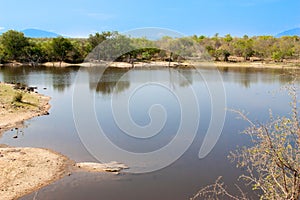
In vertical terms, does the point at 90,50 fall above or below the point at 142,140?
above

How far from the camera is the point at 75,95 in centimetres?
3431

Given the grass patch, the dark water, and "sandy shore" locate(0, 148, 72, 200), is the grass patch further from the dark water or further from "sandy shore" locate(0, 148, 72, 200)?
"sandy shore" locate(0, 148, 72, 200)

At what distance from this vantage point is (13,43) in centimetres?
7025

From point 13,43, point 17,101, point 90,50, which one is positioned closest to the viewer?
point 17,101

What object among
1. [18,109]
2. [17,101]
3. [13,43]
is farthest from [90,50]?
[18,109]

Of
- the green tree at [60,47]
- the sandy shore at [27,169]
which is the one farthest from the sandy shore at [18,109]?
the green tree at [60,47]

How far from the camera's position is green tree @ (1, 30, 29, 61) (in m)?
69.9

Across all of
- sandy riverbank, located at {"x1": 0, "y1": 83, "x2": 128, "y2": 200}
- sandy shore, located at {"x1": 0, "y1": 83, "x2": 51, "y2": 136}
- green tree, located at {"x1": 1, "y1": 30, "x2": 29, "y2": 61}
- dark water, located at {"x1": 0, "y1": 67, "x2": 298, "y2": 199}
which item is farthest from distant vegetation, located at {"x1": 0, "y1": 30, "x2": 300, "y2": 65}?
sandy riverbank, located at {"x1": 0, "y1": 83, "x2": 128, "y2": 200}

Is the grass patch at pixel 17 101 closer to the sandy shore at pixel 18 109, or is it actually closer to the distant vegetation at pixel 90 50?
the sandy shore at pixel 18 109

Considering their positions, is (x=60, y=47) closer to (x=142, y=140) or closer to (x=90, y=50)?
(x=90, y=50)

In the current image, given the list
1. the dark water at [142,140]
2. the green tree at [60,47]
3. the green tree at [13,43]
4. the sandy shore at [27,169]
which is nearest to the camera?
the sandy shore at [27,169]

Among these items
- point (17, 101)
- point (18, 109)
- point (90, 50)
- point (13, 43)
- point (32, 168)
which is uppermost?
point (13, 43)

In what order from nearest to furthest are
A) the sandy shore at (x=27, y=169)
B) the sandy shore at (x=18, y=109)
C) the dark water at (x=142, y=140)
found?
the sandy shore at (x=27, y=169) → the dark water at (x=142, y=140) → the sandy shore at (x=18, y=109)

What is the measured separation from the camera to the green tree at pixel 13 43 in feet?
229
